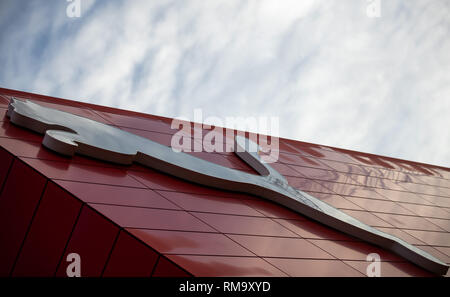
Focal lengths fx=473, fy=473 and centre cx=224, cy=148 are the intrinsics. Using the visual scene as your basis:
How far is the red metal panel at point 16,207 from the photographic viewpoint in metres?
7.81

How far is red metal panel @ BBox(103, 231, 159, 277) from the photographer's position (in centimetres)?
634

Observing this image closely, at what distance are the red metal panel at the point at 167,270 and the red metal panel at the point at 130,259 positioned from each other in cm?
8

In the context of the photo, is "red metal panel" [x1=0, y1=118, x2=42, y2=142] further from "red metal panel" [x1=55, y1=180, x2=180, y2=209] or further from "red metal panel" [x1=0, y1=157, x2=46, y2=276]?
"red metal panel" [x1=55, y1=180, x2=180, y2=209]

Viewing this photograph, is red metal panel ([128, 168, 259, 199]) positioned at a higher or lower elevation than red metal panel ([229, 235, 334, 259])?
higher

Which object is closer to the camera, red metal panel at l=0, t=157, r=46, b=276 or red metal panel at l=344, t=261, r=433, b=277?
red metal panel at l=0, t=157, r=46, b=276

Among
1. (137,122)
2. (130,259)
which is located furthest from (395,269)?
(137,122)

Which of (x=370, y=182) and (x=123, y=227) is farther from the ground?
(x=370, y=182)

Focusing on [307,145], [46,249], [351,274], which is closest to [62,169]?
[46,249]

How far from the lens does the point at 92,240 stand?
695cm

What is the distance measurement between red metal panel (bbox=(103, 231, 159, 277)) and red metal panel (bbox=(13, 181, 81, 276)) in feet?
3.23

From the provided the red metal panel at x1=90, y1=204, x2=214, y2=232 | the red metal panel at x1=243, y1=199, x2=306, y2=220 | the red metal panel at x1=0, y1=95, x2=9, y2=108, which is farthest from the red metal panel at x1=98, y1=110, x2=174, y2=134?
the red metal panel at x1=90, y1=204, x2=214, y2=232
